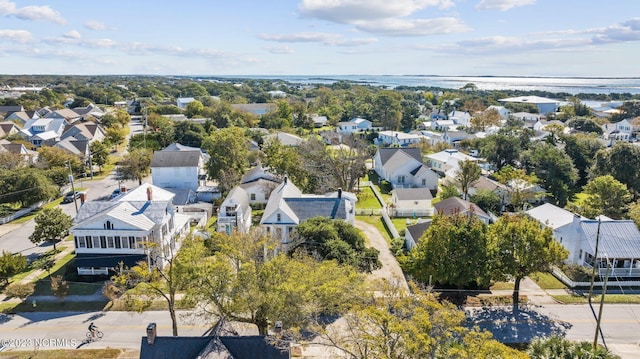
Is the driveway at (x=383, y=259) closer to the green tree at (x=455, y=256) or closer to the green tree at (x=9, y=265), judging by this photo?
the green tree at (x=455, y=256)

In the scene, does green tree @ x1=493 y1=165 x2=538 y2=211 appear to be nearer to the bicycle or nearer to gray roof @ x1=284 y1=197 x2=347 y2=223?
gray roof @ x1=284 y1=197 x2=347 y2=223

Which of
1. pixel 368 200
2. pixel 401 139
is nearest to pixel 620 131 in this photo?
pixel 401 139

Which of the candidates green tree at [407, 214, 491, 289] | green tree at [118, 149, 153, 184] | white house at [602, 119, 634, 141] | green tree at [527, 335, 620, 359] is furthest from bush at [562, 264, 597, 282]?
white house at [602, 119, 634, 141]

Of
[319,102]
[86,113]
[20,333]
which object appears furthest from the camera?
[319,102]

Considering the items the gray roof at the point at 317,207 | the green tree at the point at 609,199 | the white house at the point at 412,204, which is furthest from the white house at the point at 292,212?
the green tree at the point at 609,199

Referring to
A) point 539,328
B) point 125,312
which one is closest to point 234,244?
point 125,312

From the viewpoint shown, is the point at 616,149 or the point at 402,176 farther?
the point at 402,176

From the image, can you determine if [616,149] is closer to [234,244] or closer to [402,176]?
[402,176]
